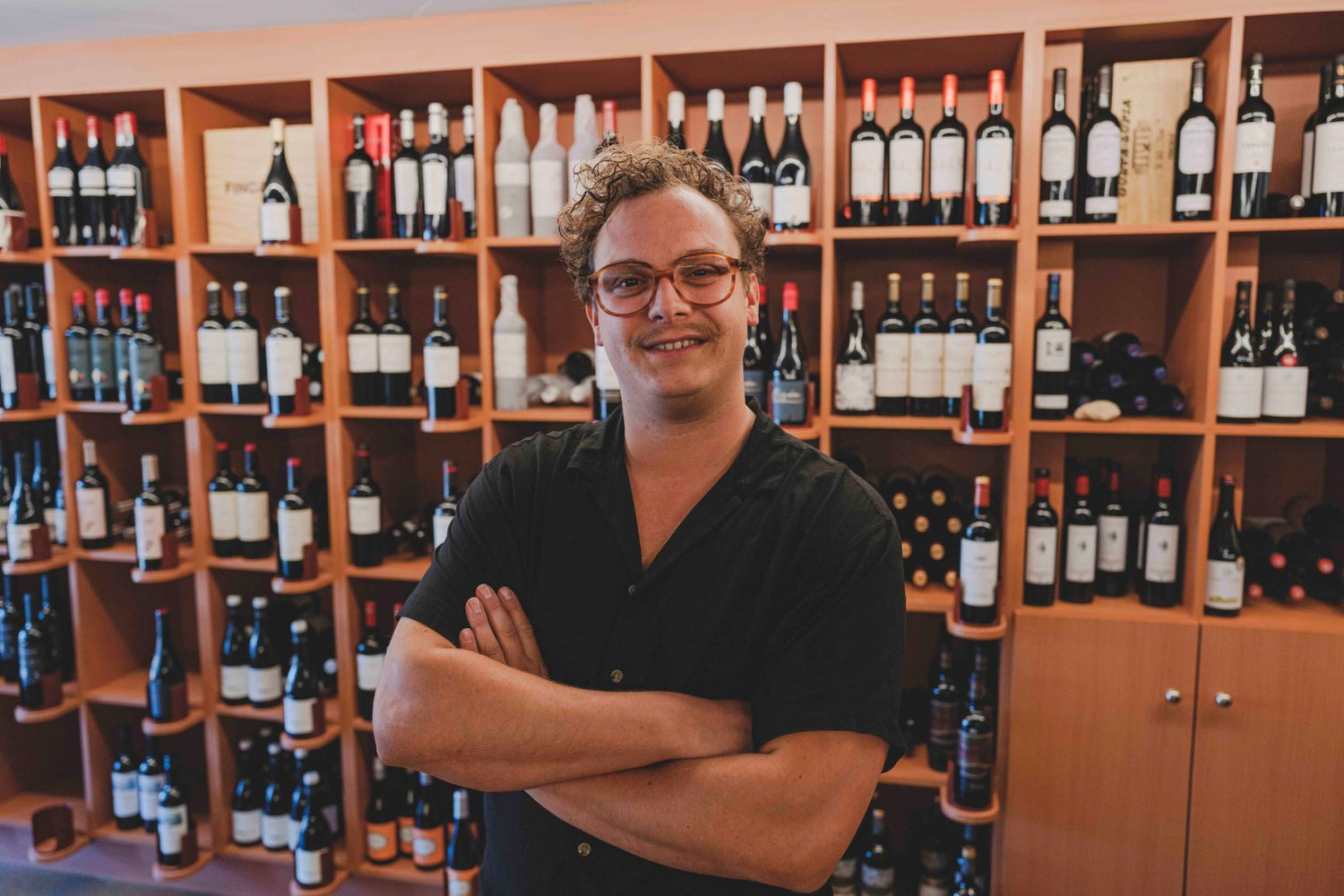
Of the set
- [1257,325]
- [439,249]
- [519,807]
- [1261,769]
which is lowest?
[1261,769]

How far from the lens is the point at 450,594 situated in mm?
1260

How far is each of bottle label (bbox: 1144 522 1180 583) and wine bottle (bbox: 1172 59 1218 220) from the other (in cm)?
78

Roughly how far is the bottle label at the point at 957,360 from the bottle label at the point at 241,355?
202cm

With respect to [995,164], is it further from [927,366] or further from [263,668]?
[263,668]

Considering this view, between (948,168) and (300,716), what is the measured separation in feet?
7.91

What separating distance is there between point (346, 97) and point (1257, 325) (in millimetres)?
2583

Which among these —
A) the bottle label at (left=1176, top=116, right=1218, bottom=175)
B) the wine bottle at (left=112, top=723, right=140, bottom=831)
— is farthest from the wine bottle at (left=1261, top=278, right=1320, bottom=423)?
the wine bottle at (left=112, top=723, right=140, bottom=831)

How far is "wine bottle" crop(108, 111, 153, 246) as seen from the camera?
280cm

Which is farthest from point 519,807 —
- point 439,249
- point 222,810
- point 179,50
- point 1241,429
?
point 179,50

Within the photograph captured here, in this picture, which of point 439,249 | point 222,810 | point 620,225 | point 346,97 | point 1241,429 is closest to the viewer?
point 620,225

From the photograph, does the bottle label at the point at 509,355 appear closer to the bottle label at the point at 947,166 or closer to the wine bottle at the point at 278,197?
the wine bottle at the point at 278,197

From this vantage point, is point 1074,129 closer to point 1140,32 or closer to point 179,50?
point 1140,32

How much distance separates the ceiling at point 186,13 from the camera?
95.9 inches

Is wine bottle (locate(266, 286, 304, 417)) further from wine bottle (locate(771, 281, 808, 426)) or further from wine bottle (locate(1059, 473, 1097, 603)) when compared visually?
wine bottle (locate(1059, 473, 1097, 603))
